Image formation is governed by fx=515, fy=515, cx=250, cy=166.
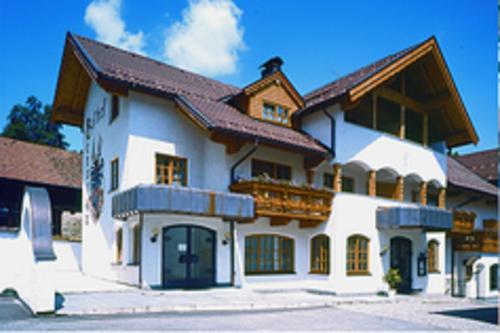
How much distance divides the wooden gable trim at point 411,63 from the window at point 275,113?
2741mm

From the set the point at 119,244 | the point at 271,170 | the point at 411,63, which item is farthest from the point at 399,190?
the point at 119,244

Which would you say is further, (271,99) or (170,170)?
(271,99)

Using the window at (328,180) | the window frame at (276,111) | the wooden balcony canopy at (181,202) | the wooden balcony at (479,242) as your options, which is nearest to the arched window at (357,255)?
the window at (328,180)

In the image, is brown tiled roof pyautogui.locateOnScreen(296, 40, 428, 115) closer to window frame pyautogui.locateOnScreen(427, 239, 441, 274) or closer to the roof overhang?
the roof overhang

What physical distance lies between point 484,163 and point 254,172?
79.5 ft

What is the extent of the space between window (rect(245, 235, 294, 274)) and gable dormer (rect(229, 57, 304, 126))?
4.87 metres

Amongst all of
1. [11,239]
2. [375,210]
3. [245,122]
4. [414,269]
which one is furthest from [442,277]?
[11,239]

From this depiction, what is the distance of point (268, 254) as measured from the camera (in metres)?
20.0

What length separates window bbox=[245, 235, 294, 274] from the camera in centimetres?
1939

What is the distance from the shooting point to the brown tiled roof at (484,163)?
3575cm

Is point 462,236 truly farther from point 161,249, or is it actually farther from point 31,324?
point 31,324

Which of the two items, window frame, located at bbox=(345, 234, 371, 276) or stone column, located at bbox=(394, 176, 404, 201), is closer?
window frame, located at bbox=(345, 234, 371, 276)

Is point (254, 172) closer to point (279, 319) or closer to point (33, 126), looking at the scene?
point (279, 319)

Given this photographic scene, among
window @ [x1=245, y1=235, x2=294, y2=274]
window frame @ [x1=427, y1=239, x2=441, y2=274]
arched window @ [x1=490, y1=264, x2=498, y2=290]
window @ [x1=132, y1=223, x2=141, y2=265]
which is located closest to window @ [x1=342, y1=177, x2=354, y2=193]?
window @ [x1=245, y1=235, x2=294, y2=274]
